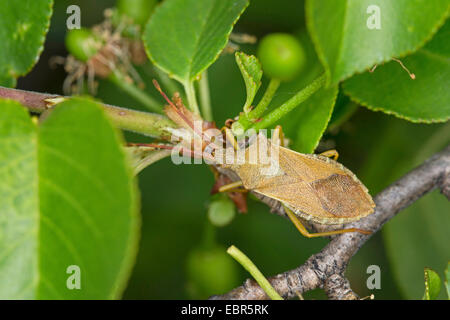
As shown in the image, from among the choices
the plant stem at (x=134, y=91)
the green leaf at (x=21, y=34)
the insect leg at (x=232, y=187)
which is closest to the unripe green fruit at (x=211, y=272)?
the insect leg at (x=232, y=187)

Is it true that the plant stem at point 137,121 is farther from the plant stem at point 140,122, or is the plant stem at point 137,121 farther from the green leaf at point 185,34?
the green leaf at point 185,34

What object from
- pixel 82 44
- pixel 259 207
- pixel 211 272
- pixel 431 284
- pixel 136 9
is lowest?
pixel 431 284

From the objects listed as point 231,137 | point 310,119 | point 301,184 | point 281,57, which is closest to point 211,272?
point 301,184

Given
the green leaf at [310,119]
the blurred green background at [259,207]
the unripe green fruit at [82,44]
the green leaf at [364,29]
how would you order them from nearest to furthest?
the green leaf at [364,29], the green leaf at [310,119], the unripe green fruit at [82,44], the blurred green background at [259,207]

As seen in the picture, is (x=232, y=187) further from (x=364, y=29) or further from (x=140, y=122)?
(x=364, y=29)
